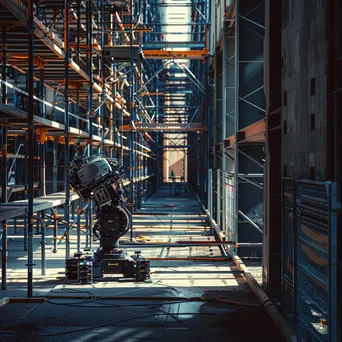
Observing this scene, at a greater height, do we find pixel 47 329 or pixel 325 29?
pixel 325 29

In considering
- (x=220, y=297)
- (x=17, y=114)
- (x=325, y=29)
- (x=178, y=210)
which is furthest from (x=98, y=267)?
(x=178, y=210)

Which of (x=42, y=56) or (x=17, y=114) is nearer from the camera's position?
(x=17, y=114)

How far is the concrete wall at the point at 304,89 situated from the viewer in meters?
6.55

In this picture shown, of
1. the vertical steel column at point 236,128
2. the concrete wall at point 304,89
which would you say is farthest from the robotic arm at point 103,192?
the concrete wall at point 304,89

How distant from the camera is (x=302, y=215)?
679 cm

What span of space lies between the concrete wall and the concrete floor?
235 cm

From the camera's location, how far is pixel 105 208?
13.0 meters

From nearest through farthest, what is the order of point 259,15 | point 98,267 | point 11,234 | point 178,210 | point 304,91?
point 304,91
point 98,267
point 259,15
point 11,234
point 178,210

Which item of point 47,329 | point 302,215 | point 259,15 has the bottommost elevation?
point 47,329

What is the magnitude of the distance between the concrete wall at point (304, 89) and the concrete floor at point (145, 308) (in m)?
2.35

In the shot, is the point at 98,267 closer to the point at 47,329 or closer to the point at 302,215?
the point at 47,329

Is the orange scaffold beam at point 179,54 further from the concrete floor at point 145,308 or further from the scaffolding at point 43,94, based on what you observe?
the concrete floor at point 145,308

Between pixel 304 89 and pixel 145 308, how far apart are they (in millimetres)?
4420

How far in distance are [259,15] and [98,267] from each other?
7.10 meters
